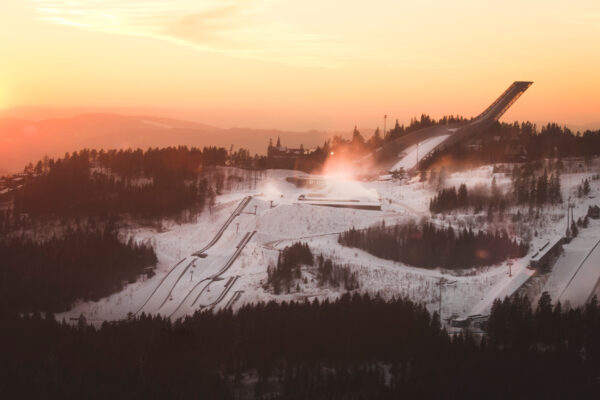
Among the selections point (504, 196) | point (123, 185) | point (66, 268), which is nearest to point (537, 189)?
point (504, 196)

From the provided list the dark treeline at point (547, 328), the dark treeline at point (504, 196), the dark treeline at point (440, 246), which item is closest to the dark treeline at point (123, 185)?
the dark treeline at point (440, 246)

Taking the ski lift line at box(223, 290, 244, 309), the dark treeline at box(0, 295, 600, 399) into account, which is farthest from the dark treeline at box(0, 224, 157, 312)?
the ski lift line at box(223, 290, 244, 309)

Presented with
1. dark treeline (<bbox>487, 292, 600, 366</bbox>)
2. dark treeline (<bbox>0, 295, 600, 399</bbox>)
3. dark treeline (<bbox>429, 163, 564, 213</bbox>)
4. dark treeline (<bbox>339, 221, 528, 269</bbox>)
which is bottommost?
dark treeline (<bbox>0, 295, 600, 399</bbox>)

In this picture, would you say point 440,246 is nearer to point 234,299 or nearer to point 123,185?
point 234,299

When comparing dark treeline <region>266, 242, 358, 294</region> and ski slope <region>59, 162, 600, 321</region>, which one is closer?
ski slope <region>59, 162, 600, 321</region>

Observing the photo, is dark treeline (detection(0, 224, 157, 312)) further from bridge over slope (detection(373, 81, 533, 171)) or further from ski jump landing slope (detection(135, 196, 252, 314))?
bridge over slope (detection(373, 81, 533, 171))

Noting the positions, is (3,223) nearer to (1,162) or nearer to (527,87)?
(527,87)

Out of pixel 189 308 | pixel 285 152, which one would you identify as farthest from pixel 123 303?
pixel 285 152
